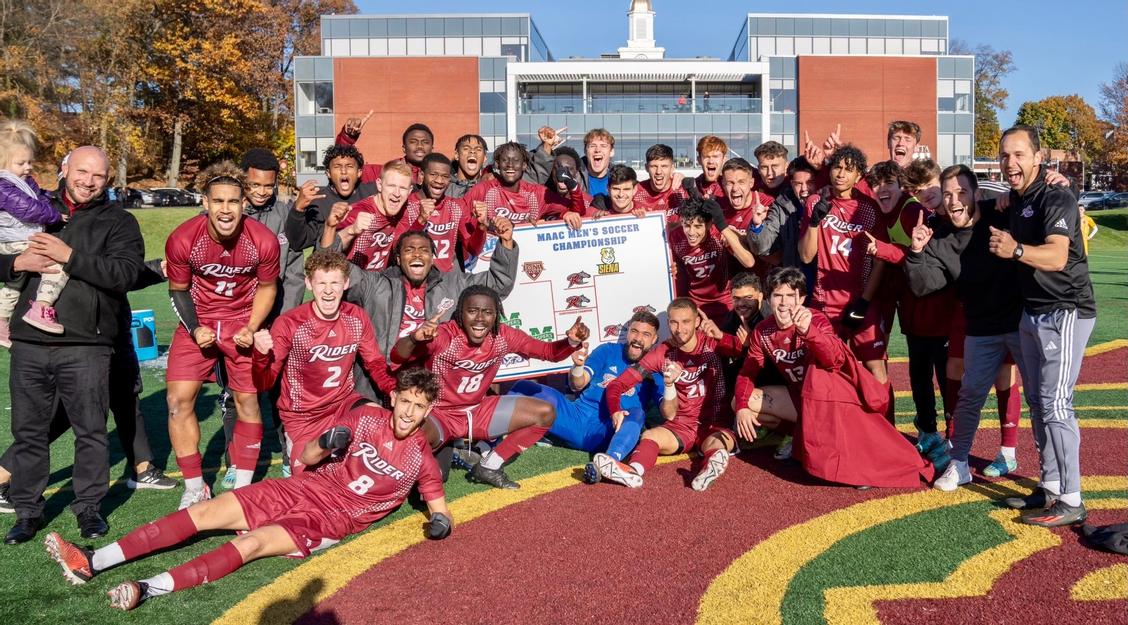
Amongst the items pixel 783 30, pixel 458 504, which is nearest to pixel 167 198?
pixel 783 30

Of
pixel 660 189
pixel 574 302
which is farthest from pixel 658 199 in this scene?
pixel 574 302

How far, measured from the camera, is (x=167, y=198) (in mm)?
41719

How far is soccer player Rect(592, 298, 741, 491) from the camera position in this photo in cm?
602

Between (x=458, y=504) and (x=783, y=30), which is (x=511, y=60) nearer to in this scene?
(x=783, y=30)

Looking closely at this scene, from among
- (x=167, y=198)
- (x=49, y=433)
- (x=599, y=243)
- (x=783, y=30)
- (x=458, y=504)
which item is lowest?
(x=458, y=504)

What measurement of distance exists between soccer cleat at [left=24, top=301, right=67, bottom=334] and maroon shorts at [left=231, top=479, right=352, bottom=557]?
135cm

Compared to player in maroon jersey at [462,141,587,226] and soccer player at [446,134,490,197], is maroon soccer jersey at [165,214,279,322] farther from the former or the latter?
soccer player at [446,134,490,197]

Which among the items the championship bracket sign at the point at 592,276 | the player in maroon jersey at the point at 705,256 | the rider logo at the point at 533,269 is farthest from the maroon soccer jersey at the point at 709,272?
the rider logo at the point at 533,269

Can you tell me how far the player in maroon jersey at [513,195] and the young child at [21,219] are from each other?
321 cm

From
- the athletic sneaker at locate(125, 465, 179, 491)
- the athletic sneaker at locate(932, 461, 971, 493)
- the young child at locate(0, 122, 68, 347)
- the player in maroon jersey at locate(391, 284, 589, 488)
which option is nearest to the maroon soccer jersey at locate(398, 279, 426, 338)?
the player in maroon jersey at locate(391, 284, 589, 488)

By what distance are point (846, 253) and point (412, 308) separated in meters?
3.17

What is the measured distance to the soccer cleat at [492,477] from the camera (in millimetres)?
5598

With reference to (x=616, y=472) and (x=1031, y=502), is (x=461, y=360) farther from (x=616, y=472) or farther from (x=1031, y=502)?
(x=1031, y=502)

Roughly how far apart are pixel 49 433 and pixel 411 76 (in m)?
46.4
